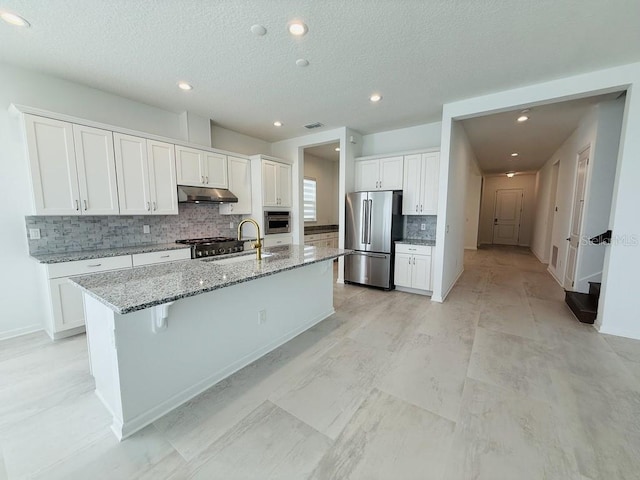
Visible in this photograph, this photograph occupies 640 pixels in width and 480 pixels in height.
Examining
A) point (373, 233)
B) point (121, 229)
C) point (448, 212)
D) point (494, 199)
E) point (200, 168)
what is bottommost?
point (373, 233)

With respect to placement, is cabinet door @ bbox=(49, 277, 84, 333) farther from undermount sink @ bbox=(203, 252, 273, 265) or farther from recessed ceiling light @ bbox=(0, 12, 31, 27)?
recessed ceiling light @ bbox=(0, 12, 31, 27)

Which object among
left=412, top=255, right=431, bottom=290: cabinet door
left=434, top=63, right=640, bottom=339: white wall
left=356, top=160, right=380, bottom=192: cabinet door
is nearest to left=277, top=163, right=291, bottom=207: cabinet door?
left=356, top=160, right=380, bottom=192: cabinet door

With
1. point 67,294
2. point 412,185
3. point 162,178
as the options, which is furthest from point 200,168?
point 412,185

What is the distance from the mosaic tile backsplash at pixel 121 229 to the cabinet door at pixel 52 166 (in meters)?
0.35

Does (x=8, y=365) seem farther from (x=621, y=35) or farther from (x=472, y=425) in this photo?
(x=621, y=35)

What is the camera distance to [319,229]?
23.0 ft

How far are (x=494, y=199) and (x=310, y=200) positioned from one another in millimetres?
7961

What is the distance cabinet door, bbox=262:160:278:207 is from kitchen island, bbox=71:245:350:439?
7.66 feet

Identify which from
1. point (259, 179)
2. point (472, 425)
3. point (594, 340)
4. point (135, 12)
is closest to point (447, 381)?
point (472, 425)

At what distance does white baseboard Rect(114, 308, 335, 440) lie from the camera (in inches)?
62.7

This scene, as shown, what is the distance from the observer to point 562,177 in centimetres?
542

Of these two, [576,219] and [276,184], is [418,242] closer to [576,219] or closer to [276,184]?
[576,219]

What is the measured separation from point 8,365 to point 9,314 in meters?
0.83

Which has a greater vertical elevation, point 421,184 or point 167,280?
point 421,184
